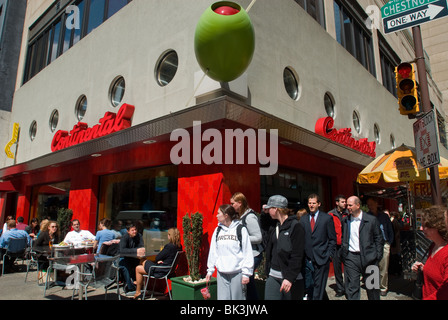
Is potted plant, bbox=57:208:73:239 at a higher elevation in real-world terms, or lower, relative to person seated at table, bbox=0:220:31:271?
higher

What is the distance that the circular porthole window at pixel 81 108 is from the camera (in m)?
11.3

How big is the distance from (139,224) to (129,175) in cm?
168

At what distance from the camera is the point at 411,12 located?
579 cm

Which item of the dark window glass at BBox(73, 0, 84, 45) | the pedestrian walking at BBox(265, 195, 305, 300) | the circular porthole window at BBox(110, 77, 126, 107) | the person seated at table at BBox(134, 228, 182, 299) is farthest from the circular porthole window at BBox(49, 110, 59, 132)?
the pedestrian walking at BBox(265, 195, 305, 300)

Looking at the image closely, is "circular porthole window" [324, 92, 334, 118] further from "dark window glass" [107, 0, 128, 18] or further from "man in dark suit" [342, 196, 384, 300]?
"dark window glass" [107, 0, 128, 18]

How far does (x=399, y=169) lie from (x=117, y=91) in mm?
8033

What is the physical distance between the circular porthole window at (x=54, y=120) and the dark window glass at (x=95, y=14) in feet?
11.4

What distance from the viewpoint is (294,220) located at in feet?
14.3

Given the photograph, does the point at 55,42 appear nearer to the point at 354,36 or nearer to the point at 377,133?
the point at 354,36

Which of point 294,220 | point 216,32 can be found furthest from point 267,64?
point 294,220

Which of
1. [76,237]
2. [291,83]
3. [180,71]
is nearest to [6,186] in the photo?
[76,237]

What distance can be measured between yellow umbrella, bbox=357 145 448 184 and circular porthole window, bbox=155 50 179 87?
17.8 feet

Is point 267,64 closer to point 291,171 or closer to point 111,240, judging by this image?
point 291,171

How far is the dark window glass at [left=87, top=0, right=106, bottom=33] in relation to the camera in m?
11.7
